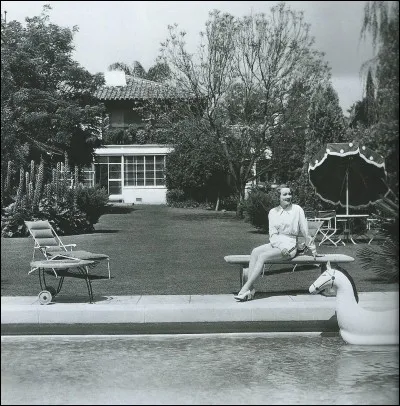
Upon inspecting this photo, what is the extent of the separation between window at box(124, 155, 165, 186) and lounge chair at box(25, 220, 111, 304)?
73.4 ft

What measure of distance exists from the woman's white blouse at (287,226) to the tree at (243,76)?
15.1m

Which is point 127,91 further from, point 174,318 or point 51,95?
point 174,318

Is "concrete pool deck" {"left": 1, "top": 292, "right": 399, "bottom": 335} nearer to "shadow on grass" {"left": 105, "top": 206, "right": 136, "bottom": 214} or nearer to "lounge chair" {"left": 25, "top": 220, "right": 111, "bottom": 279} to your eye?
"lounge chair" {"left": 25, "top": 220, "right": 111, "bottom": 279}

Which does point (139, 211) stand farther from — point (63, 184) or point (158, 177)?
point (63, 184)

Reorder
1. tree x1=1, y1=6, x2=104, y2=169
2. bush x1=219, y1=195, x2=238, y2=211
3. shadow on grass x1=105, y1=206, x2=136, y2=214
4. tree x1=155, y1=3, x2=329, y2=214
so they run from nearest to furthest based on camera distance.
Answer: tree x1=1, y1=6, x2=104, y2=169
tree x1=155, y1=3, x2=329, y2=214
shadow on grass x1=105, y1=206, x2=136, y2=214
bush x1=219, y1=195, x2=238, y2=211

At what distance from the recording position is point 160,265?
14.1m

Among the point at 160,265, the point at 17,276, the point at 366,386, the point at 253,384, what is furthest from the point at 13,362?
the point at 160,265

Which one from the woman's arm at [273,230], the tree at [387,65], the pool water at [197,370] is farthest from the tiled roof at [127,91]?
the tree at [387,65]

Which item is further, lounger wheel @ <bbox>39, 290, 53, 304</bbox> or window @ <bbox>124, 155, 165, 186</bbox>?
window @ <bbox>124, 155, 165, 186</bbox>

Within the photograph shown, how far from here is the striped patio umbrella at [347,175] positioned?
18223 millimetres

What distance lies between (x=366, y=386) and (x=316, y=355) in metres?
1.35

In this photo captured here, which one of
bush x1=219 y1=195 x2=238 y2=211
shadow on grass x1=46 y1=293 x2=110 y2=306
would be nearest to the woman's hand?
shadow on grass x1=46 y1=293 x2=110 y2=306

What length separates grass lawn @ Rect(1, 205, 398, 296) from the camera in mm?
11398

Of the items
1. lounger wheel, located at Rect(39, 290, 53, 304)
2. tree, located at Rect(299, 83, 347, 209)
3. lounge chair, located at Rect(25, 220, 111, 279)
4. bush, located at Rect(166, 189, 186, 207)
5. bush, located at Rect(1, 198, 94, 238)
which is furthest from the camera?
bush, located at Rect(166, 189, 186, 207)
